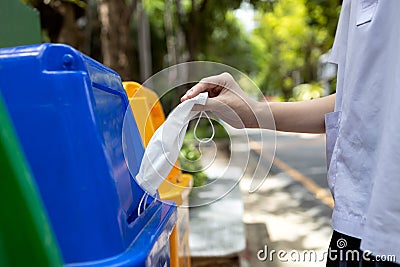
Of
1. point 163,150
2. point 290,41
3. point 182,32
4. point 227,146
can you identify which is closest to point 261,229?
point 227,146

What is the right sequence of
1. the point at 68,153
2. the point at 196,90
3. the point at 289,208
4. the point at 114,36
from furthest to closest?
1. the point at 289,208
2. the point at 114,36
3. the point at 196,90
4. the point at 68,153

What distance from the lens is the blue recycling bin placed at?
1.00 meters

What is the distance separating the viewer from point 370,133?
1146 mm

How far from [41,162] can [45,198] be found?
0.08 meters

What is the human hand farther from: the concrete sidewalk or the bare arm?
the concrete sidewalk

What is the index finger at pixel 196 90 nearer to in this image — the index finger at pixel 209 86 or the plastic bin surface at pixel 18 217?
the index finger at pixel 209 86

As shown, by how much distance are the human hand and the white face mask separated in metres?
0.08

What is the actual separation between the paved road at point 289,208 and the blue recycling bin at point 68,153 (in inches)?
17.8

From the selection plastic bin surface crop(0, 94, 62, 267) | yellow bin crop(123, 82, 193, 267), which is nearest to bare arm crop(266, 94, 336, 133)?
yellow bin crop(123, 82, 193, 267)

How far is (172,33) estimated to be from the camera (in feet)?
53.7

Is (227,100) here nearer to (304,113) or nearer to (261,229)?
(304,113)

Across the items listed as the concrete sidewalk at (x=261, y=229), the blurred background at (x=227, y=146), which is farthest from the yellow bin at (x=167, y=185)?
the concrete sidewalk at (x=261, y=229)

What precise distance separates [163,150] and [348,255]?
555 millimetres

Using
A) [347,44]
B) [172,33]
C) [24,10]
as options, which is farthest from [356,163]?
[172,33]
